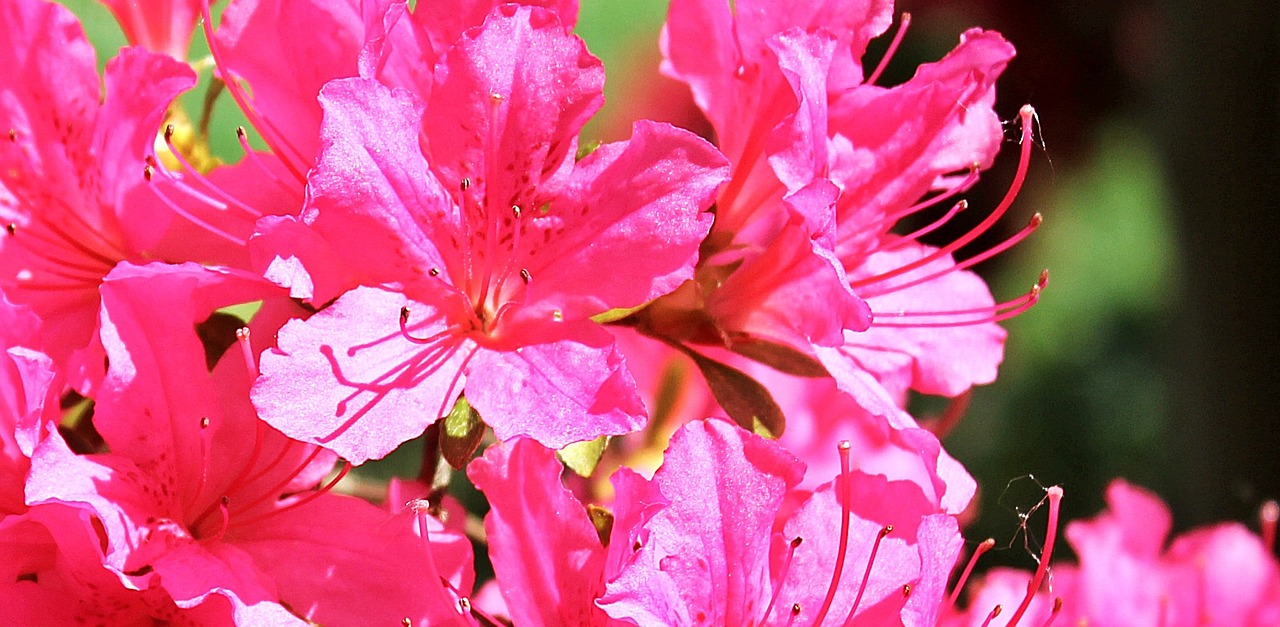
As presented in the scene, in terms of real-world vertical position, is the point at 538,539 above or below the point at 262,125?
below

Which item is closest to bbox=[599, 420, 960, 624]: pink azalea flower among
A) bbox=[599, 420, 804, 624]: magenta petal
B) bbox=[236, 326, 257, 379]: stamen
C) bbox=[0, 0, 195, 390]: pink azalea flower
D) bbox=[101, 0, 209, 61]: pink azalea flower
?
bbox=[599, 420, 804, 624]: magenta petal

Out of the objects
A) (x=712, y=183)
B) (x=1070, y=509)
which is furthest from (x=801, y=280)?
(x=1070, y=509)

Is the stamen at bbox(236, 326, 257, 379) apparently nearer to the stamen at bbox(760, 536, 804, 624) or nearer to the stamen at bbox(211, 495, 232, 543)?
the stamen at bbox(211, 495, 232, 543)

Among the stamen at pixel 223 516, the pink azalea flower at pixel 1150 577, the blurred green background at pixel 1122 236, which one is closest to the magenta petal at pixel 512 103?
the stamen at pixel 223 516

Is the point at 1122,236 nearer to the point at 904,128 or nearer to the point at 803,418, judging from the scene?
the point at 803,418

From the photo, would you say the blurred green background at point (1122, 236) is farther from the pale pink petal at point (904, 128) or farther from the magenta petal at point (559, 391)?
the magenta petal at point (559, 391)

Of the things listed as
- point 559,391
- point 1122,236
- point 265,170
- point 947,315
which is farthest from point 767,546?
point 1122,236
